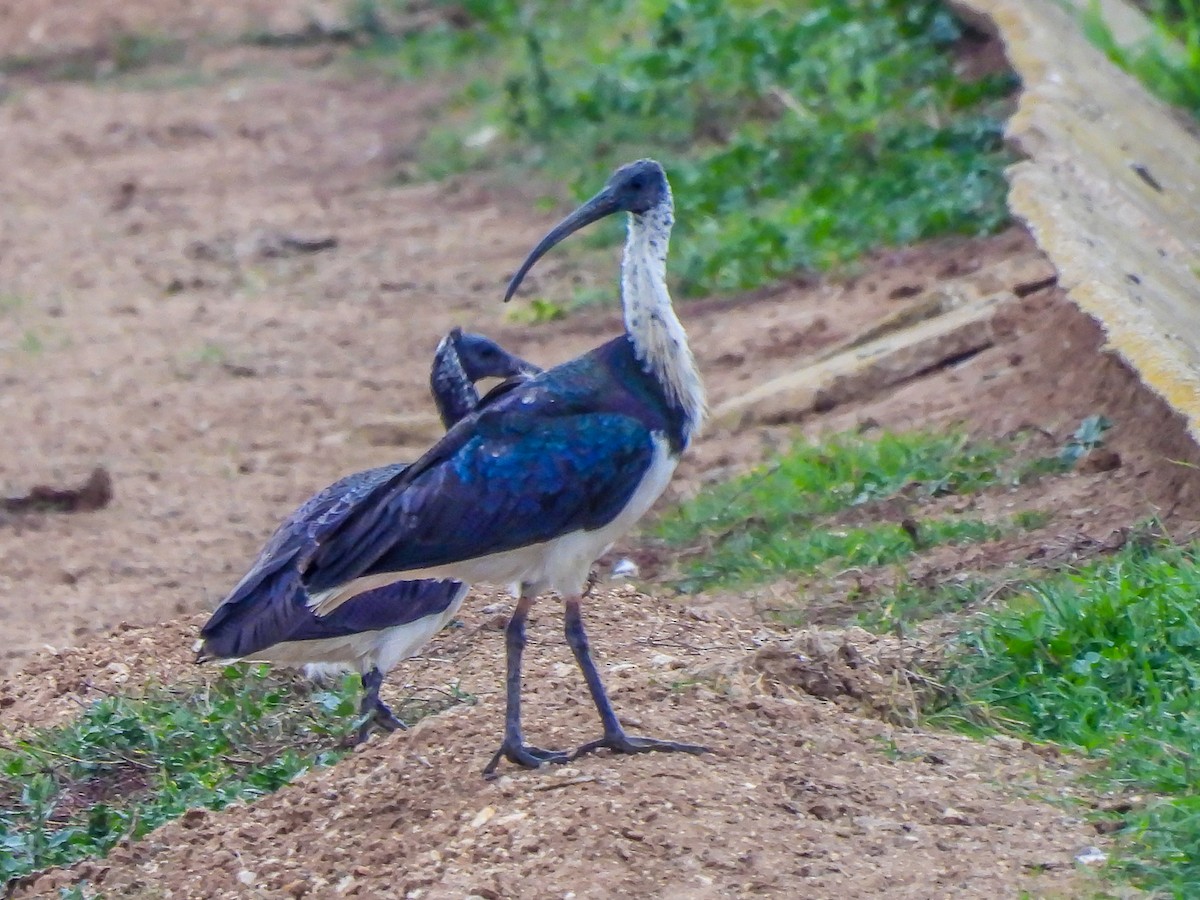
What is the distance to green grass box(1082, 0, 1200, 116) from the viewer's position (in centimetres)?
1079

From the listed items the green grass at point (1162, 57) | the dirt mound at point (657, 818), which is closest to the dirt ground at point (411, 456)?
the dirt mound at point (657, 818)

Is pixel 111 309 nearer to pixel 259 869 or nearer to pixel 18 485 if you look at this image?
pixel 18 485

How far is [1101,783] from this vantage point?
4793mm

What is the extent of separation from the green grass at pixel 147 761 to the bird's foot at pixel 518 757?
2.96 ft

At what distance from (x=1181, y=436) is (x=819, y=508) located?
145 centimetres

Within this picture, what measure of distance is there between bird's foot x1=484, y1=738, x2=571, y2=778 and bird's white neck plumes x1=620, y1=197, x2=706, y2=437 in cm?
89

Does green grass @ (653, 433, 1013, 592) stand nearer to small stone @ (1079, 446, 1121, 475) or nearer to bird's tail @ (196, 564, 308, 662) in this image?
small stone @ (1079, 446, 1121, 475)

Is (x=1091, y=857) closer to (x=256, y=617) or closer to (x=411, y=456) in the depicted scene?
(x=256, y=617)

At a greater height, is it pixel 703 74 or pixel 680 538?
pixel 703 74

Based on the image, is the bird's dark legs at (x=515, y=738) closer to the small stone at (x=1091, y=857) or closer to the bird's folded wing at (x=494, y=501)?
the bird's folded wing at (x=494, y=501)

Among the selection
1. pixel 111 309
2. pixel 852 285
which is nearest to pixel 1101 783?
pixel 852 285

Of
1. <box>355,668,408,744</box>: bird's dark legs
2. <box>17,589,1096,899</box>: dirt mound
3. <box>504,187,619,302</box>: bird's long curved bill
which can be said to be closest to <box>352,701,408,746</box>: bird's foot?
<box>355,668,408,744</box>: bird's dark legs

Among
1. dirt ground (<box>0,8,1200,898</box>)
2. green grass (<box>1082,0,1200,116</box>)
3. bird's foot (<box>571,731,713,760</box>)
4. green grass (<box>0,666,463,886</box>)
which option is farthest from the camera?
green grass (<box>1082,0,1200,116</box>)

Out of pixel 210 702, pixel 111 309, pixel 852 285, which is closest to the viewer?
pixel 210 702
